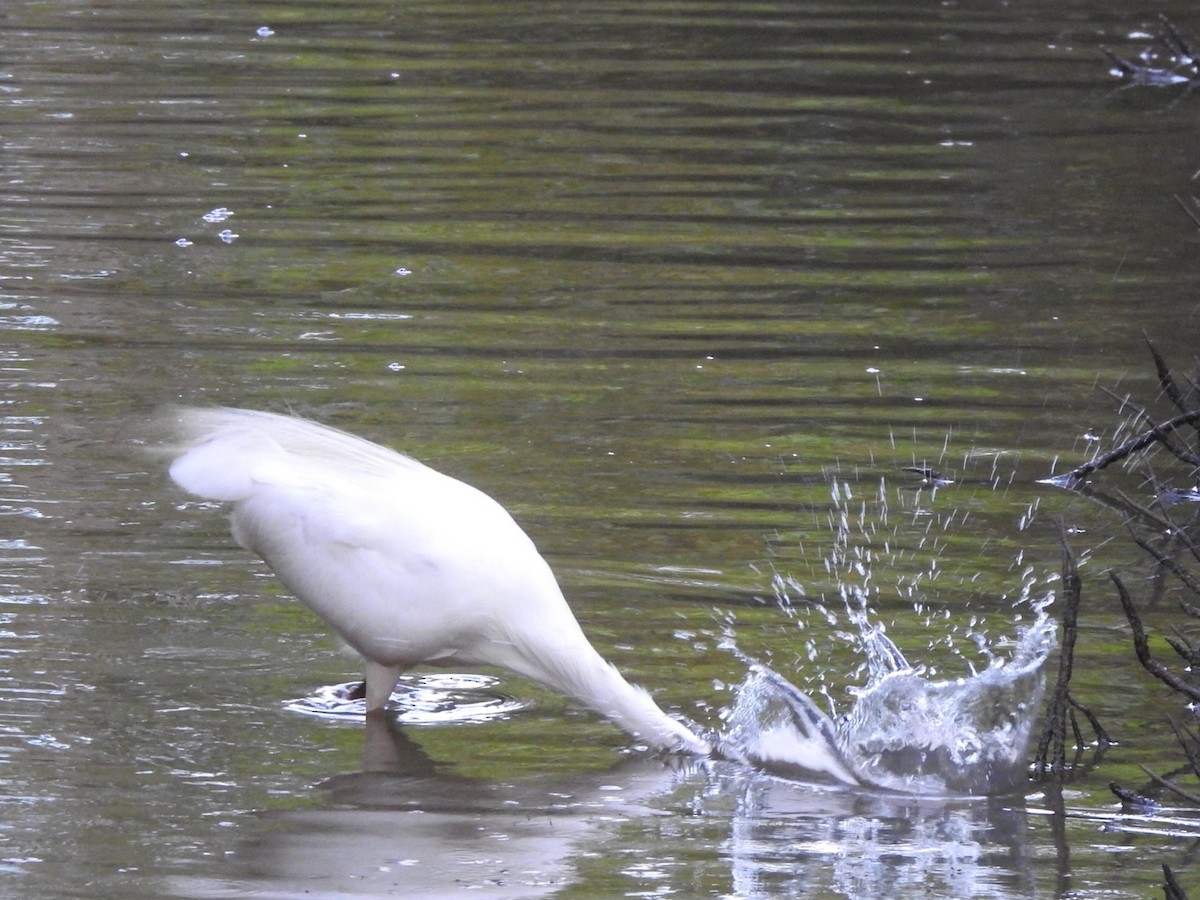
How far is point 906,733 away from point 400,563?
133 cm

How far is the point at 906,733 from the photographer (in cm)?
518

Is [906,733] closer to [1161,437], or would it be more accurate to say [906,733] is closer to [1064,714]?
[1064,714]

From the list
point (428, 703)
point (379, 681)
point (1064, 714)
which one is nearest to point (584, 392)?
point (428, 703)

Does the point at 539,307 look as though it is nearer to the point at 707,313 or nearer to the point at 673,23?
the point at 707,313

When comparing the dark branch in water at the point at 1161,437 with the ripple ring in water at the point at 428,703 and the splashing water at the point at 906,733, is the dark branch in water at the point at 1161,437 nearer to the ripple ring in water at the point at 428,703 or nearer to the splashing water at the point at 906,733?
the splashing water at the point at 906,733

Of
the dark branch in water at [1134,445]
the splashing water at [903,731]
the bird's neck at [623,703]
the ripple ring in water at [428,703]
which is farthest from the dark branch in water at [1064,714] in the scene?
the ripple ring in water at [428,703]

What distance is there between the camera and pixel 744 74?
48.8 feet

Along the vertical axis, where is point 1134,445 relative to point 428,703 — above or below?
above

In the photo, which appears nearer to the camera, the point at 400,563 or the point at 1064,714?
the point at 1064,714

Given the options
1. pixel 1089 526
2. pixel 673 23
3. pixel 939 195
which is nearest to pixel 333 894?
pixel 1089 526

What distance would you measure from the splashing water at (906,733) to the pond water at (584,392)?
0.29 feet

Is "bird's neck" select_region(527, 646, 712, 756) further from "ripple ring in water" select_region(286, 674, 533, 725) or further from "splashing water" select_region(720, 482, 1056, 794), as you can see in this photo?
"ripple ring in water" select_region(286, 674, 533, 725)

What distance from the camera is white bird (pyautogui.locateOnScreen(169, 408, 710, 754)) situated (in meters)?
5.26

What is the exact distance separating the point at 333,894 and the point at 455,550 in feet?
3.68
